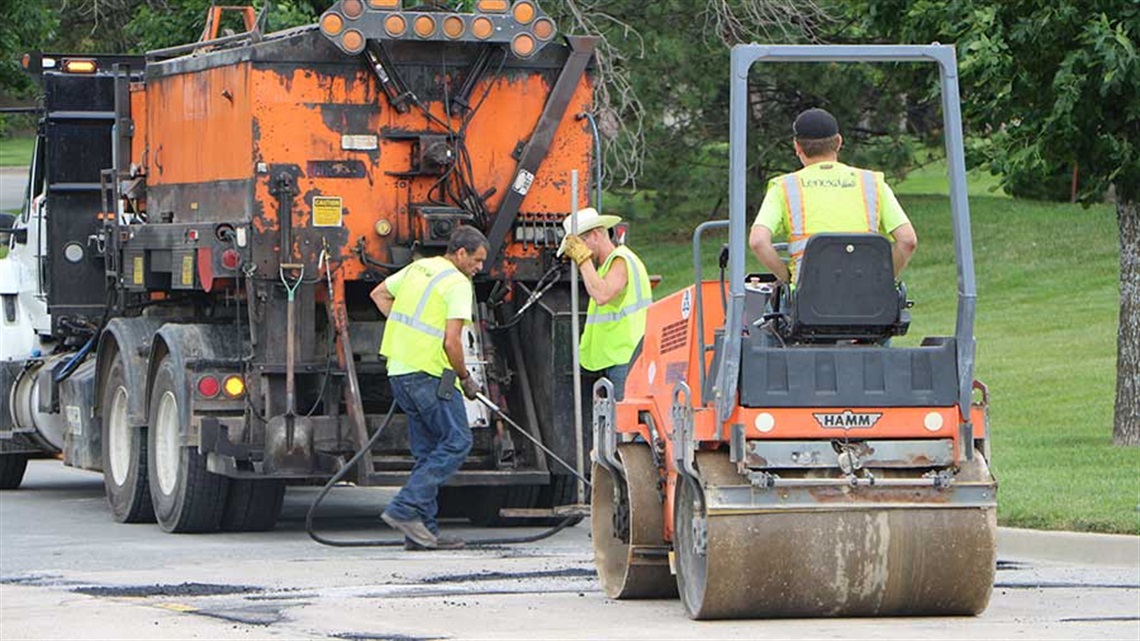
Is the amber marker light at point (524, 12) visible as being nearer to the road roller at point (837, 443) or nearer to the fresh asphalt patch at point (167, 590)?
the fresh asphalt patch at point (167, 590)

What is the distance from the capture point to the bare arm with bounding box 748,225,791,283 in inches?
344

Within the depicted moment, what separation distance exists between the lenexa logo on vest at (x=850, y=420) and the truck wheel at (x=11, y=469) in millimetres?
9812

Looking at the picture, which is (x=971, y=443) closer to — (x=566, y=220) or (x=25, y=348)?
(x=566, y=220)

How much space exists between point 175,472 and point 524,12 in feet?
11.3

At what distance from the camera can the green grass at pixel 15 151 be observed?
5991cm

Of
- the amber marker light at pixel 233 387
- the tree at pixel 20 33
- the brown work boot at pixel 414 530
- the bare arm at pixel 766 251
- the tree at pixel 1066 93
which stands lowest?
the brown work boot at pixel 414 530

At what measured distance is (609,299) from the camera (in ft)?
41.1

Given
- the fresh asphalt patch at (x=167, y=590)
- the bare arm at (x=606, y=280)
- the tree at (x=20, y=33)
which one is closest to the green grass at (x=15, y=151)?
the tree at (x=20, y=33)

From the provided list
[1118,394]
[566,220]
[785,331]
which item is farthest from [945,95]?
[1118,394]

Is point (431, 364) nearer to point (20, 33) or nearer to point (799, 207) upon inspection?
point (799, 207)

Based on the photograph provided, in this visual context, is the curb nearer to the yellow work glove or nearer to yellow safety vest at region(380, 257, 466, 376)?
the yellow work glove

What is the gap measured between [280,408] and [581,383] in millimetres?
1762

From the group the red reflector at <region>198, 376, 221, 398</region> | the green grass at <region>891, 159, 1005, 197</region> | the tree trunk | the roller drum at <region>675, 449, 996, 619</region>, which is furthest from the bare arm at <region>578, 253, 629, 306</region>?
the green grass at <region>891, 159, 1005, 197</region>

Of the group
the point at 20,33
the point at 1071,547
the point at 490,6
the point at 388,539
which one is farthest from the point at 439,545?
the point at 20,33
